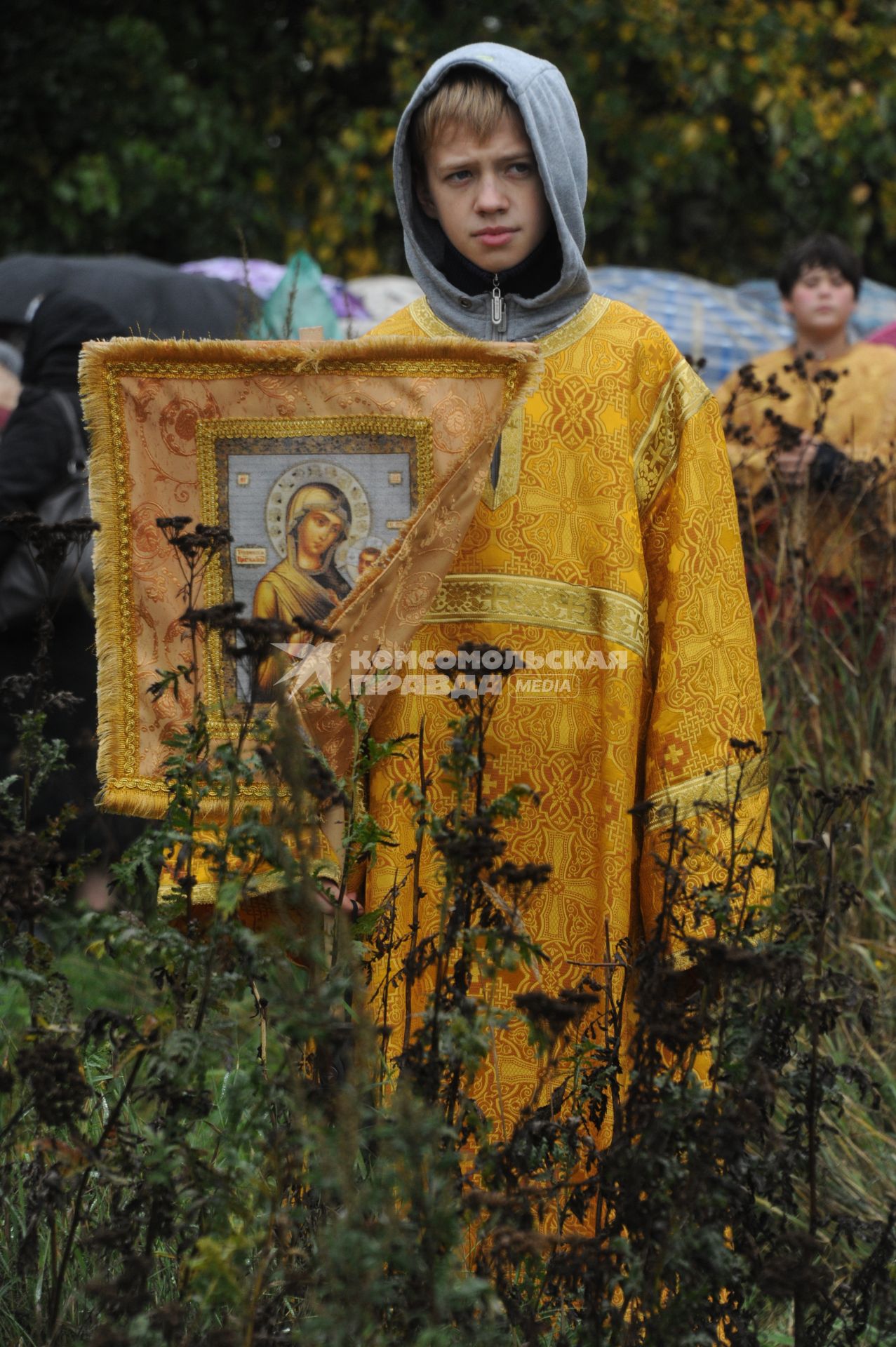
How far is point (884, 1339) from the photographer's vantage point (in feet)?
7.66

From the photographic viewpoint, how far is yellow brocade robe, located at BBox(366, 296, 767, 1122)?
7.86 ft

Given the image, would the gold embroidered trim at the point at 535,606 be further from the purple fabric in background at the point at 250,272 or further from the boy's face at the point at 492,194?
the purple fabric in background at the point at 250,272

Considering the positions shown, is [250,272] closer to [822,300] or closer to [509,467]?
[822,300]

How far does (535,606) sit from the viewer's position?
94.8 inches

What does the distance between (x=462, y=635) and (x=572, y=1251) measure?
994 mm

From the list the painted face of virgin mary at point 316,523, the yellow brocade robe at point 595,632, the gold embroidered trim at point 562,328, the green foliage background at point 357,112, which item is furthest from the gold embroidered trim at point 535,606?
the green foliage background at point 357,112

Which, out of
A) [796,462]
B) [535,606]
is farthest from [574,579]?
[796,462]

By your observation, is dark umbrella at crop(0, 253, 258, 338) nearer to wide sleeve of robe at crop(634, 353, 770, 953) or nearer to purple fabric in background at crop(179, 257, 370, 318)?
purple fabric in background at crop(179, 257, 370, 318)

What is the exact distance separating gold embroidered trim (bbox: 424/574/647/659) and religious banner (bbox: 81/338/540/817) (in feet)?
0.57

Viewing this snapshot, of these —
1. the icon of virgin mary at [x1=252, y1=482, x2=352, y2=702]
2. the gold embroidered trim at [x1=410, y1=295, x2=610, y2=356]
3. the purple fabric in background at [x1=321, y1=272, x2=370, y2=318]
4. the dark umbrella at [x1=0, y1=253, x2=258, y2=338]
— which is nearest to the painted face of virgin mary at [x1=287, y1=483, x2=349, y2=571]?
the icon of virgin mary at [x1=252, y1=482, x2=352, y2=702]

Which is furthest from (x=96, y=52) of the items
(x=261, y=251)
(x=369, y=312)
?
(x=369, y=312)

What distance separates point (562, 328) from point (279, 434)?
1.67 feet

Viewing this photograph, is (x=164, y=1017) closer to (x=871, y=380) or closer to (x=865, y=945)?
(x=865, y=945)

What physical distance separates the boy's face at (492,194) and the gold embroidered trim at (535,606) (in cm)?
50
